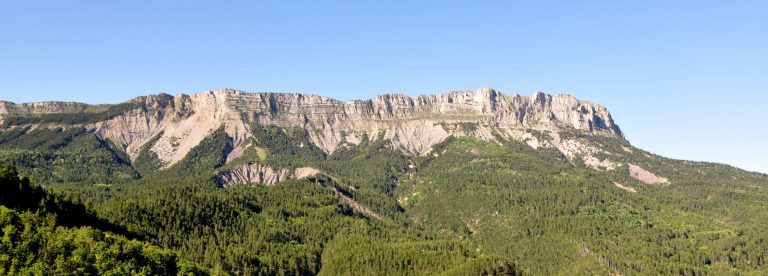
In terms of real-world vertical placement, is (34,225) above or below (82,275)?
above

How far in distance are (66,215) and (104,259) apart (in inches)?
1735

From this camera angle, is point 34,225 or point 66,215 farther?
point 66,215

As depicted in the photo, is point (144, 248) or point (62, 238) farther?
point (144, 248)

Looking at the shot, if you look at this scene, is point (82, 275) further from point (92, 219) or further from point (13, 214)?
point (92, 219)

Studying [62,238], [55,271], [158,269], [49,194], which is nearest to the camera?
[55,271]

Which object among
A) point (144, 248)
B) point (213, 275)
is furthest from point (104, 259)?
point (213, 275)

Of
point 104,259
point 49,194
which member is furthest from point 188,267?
point 49,194

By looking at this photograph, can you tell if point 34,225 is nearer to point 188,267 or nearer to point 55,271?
point 55,271

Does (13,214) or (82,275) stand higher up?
(13,214)

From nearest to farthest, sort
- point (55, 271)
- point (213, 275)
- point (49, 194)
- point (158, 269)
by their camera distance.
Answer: point (55, 271), point (158, 269), point (213, 275), point (49, 194)

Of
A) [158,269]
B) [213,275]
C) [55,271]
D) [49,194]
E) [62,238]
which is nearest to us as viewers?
[55,271]

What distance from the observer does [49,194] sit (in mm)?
177875

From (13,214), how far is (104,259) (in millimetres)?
25232

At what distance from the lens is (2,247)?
125625mm
